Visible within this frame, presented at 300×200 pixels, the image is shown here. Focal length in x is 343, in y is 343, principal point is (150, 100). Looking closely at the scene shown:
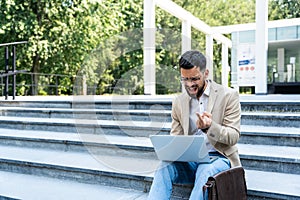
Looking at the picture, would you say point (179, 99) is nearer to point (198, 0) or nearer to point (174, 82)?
point (174, 82)

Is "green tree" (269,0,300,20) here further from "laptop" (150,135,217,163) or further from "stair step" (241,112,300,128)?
"laptop" (150,135,217,163)

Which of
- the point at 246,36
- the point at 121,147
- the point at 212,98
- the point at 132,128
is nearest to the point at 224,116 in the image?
the point at 212,98

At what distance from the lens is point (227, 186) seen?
5.49ft

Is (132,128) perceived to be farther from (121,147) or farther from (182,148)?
(182,148)

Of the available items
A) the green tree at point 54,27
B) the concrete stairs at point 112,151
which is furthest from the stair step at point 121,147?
the green tree at point 54,27

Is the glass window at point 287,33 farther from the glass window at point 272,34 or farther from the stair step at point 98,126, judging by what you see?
the stair step at point 98,126

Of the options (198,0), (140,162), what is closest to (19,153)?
(140,162)

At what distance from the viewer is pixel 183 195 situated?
215 centimetres

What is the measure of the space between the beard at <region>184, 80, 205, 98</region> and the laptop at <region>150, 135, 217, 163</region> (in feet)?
0.94

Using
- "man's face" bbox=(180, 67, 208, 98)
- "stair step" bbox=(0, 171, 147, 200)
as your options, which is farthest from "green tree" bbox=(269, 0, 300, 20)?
"man's face" bbox=(180, 67, 208, 98)

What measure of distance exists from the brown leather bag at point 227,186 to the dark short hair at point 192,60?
1.85ft

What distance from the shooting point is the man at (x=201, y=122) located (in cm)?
174

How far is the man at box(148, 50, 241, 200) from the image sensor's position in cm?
174

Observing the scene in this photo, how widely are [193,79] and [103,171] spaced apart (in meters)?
1.08
